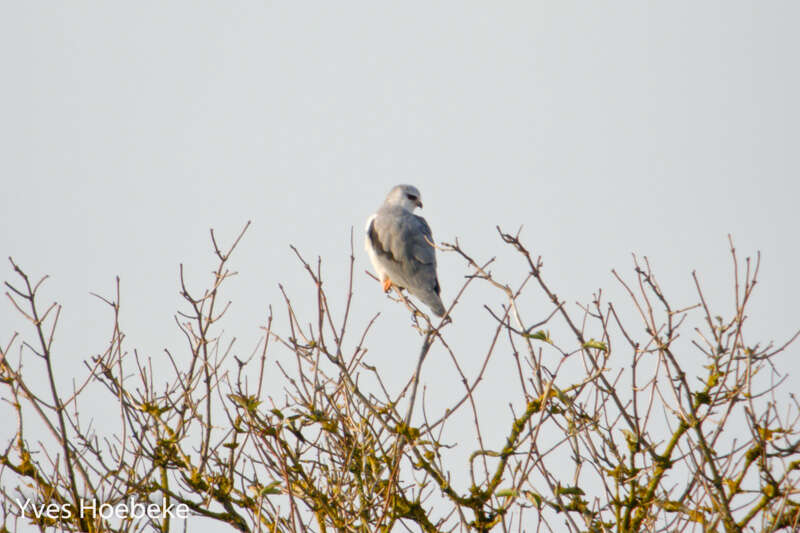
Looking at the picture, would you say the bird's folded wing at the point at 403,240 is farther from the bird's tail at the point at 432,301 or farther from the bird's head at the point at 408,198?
the bird's head at the point at 408,198

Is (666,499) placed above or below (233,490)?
below

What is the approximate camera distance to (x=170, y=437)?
11.8ft

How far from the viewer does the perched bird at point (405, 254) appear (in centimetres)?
828

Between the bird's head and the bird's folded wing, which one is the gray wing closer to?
the bird's folded wing

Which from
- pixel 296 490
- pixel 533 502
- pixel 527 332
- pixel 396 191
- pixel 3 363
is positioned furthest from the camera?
pixel 396 191

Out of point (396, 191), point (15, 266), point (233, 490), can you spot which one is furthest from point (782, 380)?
point (396, 191)

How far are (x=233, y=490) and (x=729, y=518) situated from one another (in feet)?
6.28

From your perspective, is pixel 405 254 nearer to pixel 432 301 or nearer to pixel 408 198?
pixel 432 301

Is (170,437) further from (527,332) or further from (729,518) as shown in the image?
(729,518)

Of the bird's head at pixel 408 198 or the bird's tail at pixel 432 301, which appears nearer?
the bird's tail at pixel 432 301

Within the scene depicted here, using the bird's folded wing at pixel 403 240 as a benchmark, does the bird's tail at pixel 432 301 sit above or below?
below

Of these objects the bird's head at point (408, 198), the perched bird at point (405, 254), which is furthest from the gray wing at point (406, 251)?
the bird's head at point (408, 198)

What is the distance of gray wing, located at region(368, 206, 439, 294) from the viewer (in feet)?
27.2

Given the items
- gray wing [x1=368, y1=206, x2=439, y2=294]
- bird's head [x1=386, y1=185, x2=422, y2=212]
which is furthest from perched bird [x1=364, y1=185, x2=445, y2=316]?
bird's head [x1=386, y1=185, x2=422, y2=212]
